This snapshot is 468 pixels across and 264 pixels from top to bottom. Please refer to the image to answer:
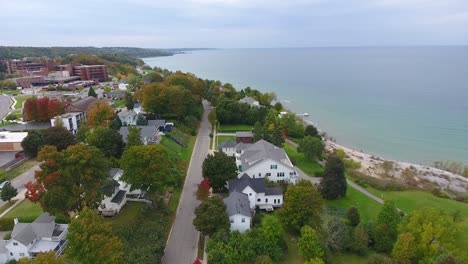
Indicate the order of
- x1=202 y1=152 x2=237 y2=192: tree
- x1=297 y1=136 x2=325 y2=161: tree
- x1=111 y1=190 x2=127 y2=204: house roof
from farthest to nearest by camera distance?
x1=297 y1=136 x2=325 y2=161: tree < x1=202 y1=152 x2=237 y2=192: tree < x1=111 y1=190 x2=127 y2=204: house roof

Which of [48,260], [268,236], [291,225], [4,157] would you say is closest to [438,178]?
[291,225]

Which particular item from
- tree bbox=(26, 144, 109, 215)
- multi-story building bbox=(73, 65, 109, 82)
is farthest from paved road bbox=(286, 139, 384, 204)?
multi-story building bbox=(73, 65, 109, 82)

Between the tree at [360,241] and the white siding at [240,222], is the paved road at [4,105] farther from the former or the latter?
the tree at [360,241]

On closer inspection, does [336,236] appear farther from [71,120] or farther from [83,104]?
[83,104]

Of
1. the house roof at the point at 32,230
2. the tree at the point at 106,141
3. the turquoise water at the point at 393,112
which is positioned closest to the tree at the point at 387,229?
the house roof at the point at 32,230

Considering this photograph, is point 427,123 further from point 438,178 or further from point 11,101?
point 11,101

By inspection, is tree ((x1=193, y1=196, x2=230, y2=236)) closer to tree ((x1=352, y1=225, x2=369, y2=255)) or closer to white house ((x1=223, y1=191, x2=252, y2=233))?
white house ((x1=223, y1=191, x2=252, y2=233))
